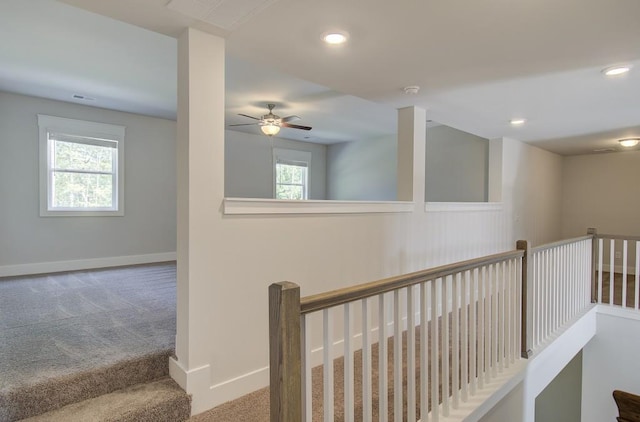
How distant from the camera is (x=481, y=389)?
2.21 metres

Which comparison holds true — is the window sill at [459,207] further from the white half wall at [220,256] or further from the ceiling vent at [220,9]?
the ceiling vent at [220,9]

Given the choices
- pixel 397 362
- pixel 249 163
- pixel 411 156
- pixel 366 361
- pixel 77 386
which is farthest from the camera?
pixel 249 163

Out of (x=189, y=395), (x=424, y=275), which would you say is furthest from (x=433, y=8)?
(x=189, y=395)

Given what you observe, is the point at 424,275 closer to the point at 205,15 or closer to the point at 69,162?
the point at 205,15

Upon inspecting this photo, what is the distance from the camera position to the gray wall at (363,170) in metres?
6.73

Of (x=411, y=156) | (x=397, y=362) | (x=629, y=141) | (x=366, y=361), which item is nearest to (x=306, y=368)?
(x=366, y=361)

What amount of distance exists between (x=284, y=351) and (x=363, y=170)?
621 centimetres

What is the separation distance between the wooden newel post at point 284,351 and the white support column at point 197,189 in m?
0.99

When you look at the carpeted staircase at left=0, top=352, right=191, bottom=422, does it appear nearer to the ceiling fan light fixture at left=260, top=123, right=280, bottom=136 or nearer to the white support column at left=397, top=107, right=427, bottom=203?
the white support column at left=397, top=107, right=427, bottom=203

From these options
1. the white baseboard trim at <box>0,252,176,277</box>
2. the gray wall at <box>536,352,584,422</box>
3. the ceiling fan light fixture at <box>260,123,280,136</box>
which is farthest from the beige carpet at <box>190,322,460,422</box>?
the gray wall at <box>536,352,584,422</box>

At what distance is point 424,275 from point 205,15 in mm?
1751

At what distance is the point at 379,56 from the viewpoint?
239 centimetres

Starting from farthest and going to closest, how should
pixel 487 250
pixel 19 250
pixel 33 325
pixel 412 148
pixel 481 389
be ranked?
1. pixel 487 250
2. pixel 19 250
3. pixel 412 148
4. pixel 33 325
5. pixel 481 389

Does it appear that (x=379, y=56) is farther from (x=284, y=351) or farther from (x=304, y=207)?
(x=284, y=351)
